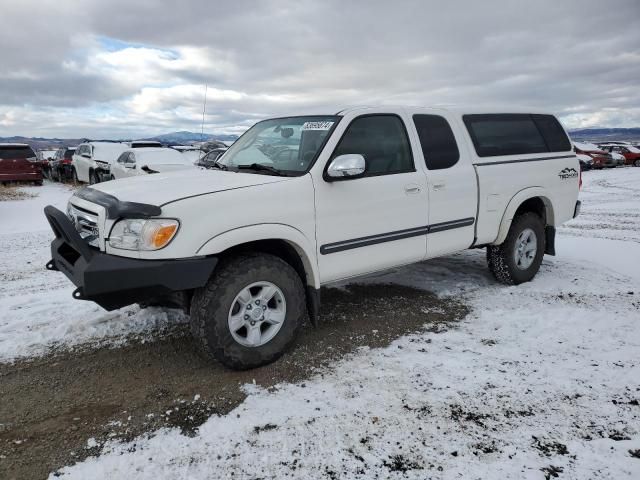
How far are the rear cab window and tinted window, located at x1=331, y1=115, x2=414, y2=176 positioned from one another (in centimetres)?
102

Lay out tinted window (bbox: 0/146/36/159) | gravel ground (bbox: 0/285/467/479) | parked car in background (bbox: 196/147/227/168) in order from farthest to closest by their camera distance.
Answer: tinted window (bbox: 0/146/36/159), parked car in background (bbox: 196/147/227/168), gravel ground (bbox: 0/285/467/479)

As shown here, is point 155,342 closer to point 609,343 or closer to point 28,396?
point 28,396

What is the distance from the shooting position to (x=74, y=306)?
4.83 m

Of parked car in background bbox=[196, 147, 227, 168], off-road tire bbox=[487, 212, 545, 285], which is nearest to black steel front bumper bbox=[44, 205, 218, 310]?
parked car in background bbox=[196, 147, 227, 168]

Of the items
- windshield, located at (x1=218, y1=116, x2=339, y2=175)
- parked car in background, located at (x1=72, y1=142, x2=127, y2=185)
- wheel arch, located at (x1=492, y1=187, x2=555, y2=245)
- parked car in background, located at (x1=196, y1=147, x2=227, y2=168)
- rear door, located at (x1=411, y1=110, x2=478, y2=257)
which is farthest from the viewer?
parked car in background, located at (x1=72, y1=142, x2=127, y2=185)

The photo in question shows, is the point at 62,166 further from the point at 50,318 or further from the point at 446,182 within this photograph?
the point at 446,182

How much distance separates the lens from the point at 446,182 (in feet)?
14.9

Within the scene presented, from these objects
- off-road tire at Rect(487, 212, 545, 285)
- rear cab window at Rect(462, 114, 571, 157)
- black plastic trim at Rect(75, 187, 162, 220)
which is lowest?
off-road tire at Rect(487, 212, 545, 285)

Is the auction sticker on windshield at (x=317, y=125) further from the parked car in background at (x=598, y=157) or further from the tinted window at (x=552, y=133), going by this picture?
the parked car in background at (x=598, y=157)

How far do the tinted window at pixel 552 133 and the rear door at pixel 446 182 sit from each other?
1.47 metres

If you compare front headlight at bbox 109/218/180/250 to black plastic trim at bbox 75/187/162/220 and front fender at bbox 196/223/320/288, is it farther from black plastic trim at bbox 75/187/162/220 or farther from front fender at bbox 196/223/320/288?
front fender at bbox 196/223/320/288

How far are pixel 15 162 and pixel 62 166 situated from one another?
123 inches

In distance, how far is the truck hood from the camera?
128 inches

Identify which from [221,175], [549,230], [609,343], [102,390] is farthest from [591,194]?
[102,390]
